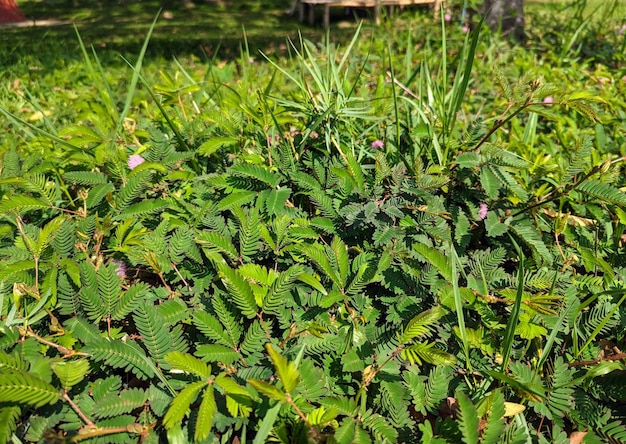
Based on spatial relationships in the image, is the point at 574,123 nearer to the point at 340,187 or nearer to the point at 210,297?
the point at 340,187

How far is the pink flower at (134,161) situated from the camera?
5.56ft

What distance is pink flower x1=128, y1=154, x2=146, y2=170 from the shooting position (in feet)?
5.56

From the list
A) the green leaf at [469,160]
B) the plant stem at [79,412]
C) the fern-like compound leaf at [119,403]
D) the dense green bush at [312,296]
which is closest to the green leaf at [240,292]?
the dense green bush at [312,296]

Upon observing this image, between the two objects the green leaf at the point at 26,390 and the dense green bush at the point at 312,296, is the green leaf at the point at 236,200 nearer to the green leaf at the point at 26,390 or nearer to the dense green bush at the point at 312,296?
the dense green bush at the point at 312,296

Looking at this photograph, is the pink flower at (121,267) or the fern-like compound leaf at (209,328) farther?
the pink flower at (121,267)

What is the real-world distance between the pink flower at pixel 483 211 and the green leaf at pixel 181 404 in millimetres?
980

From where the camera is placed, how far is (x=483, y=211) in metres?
1.55

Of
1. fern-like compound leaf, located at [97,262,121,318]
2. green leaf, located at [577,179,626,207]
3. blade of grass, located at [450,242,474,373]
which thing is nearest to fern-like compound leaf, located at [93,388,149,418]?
fern-like compound leaf, located at [97,262,121,318]

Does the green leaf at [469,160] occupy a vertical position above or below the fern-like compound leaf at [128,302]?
above

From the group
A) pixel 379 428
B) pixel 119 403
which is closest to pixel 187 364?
pixel 119 403

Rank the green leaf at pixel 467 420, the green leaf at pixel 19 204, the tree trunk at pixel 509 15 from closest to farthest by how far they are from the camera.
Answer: the green leaf at pixel 467 420, the green leaf at pixel 19 204, the tree trunk at pixel 509 15

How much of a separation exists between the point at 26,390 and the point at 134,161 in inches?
37.2

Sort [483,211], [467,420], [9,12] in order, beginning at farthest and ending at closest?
[9,12], [483,211], [467,420]

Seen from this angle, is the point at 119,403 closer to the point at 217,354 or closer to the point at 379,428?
the point at 217,354
